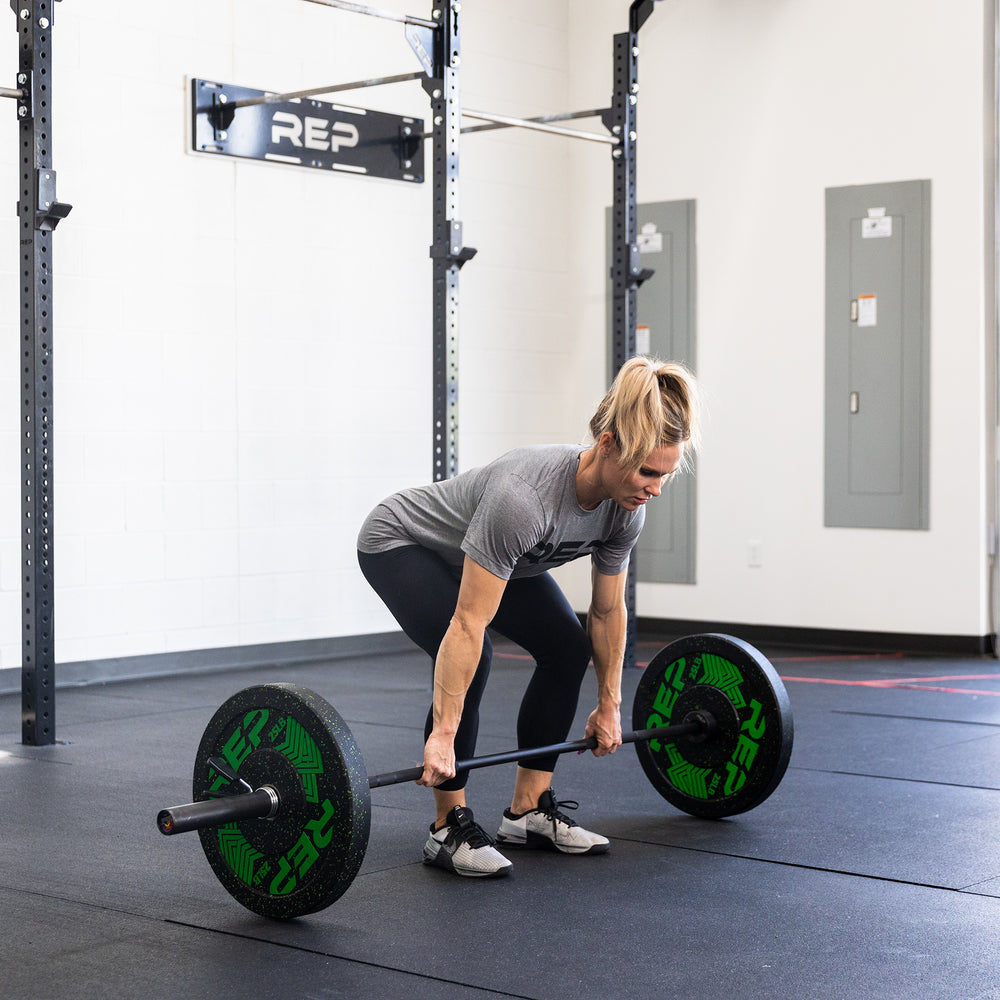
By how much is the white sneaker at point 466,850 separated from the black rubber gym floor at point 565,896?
3 centimetres

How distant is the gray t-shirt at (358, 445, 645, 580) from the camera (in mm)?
2617

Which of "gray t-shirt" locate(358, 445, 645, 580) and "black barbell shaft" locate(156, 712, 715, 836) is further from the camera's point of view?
"gray t-shirt" locate(358, 445, 645, 580)

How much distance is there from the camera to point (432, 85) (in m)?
4.98

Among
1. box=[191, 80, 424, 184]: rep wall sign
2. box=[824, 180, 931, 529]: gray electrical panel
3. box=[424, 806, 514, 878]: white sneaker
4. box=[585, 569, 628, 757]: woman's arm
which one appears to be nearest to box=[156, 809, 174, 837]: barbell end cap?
box=[424, 806, 514, 878]: white sneaker

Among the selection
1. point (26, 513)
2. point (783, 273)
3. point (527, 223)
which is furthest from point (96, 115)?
point (783, 273)

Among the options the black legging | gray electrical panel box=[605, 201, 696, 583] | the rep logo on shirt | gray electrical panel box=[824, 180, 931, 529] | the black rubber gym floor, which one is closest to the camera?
the black rubber gym floor

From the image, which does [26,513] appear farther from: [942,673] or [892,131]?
[892,131]

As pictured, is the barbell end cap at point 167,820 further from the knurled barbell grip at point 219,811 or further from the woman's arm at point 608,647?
the woman's arm at point 608,647

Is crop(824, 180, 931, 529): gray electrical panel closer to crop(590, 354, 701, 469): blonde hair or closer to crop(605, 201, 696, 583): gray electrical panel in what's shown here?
crop(605, 201, 696, 583): gray electrical panel

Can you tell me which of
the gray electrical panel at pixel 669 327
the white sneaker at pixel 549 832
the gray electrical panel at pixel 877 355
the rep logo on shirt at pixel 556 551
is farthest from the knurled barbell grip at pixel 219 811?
the gray electrical panel at pixel 669 327

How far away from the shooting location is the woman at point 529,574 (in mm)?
2596

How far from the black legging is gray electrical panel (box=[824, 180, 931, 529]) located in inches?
148

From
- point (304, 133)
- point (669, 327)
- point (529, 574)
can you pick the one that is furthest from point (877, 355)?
point (529, 574)

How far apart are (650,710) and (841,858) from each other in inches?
22.5
